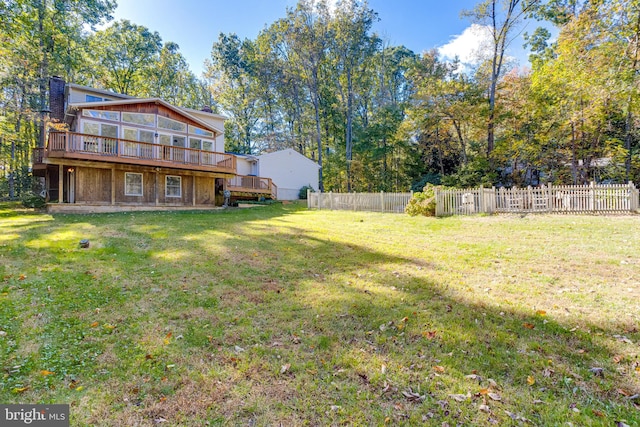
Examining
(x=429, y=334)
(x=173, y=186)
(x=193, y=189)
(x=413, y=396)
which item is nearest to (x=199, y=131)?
(x=193, y=189)

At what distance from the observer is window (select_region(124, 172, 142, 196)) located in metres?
16.8

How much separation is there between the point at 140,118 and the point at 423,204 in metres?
15.8

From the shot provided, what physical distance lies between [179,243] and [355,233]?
5.19m

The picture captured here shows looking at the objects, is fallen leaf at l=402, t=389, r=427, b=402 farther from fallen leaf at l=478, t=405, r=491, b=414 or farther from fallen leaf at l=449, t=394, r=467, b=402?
fallen leaf at l=478, t=405, r=491, b=414

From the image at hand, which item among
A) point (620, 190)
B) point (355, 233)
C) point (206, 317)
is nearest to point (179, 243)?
point (206, 317)

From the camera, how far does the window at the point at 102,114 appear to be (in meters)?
15.9

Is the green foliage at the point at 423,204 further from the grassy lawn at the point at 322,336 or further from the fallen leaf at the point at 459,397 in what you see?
the fallen leaf at the point at 459,397

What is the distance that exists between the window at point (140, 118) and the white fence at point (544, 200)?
15853mm

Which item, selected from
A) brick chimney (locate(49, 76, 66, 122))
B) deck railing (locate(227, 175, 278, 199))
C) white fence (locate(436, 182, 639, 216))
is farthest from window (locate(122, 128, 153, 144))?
white fence (locate(436, 182, 639, 216))

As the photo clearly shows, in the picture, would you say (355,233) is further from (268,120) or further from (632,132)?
(268,120)

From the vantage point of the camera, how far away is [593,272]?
5.47 metres

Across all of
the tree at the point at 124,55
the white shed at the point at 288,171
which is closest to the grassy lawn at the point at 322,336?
the white shed at the point at 288,171

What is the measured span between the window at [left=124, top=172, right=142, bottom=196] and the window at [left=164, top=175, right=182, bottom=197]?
132 cm

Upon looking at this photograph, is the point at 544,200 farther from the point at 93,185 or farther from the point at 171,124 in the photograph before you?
the point at 93,185
